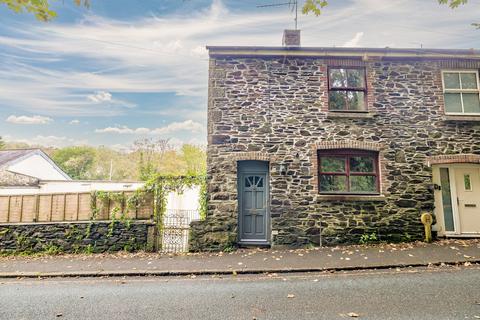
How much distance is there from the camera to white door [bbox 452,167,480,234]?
8.54m

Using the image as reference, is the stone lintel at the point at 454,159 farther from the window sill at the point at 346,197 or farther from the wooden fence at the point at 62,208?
the wooden fence at the point at 62,208

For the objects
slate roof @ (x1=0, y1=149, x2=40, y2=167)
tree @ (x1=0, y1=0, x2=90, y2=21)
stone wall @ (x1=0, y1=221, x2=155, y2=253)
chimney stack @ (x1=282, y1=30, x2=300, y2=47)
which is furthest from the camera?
slate roof @ (x1=0, y1=149, x2=40, y2=167)

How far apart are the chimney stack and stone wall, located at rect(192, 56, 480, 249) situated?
946 mm

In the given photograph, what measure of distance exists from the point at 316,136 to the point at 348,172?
1.60 m

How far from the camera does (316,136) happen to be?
28.1 feet

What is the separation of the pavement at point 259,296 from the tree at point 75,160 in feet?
94.1

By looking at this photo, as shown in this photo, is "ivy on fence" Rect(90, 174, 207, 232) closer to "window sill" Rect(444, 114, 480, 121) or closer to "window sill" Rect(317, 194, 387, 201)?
"window sill" Rect(317, 194, 387, 201)

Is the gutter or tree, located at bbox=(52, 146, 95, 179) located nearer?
the gutter

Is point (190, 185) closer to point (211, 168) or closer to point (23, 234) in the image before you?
point (211, 168)

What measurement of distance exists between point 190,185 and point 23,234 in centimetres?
541

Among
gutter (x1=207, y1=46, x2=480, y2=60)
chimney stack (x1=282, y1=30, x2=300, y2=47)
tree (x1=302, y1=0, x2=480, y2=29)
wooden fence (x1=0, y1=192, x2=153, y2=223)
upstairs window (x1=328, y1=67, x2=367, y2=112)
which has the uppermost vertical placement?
chimney stack (x1=282, y1=30, x2=300, y2=47)

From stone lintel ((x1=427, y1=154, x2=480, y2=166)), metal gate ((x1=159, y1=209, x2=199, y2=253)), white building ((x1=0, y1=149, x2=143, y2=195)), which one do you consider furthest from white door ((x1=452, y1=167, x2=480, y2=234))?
white building ((x1=0, y1=149, x2=143, y2=195))

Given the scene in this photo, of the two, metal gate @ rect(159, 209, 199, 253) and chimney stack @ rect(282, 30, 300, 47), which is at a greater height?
chimney stack @ rect(282, 30, 300, 47)

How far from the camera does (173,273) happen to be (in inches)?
240
